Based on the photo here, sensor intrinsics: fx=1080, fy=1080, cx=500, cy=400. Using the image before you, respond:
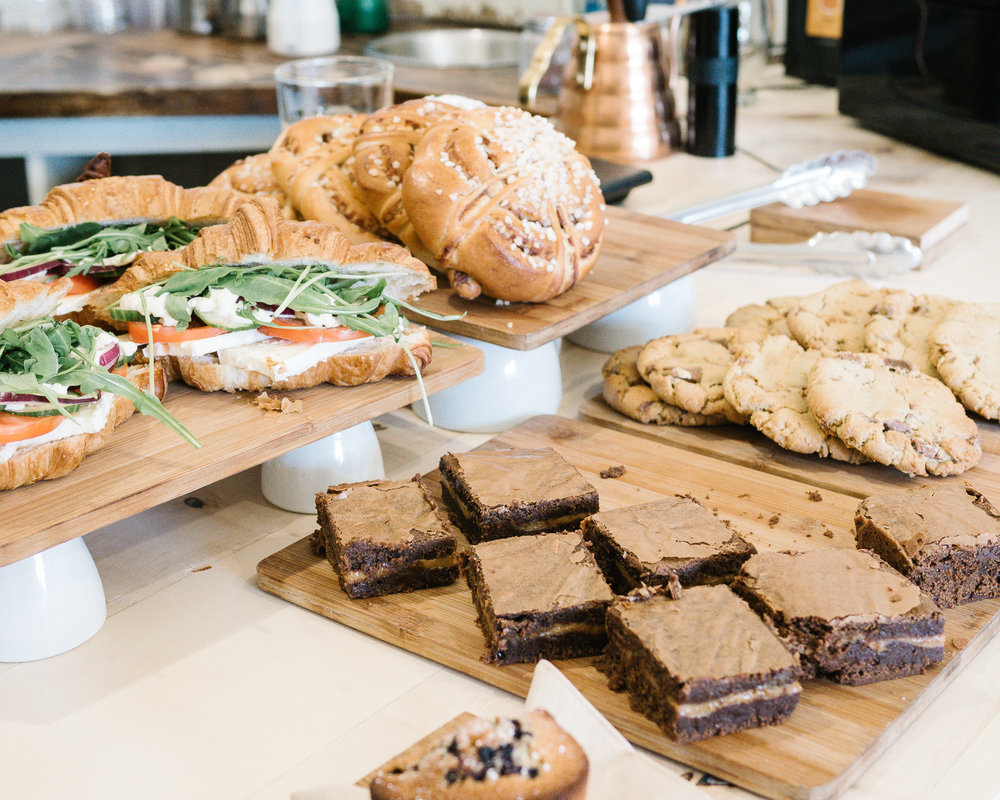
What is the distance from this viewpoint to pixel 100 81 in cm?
340

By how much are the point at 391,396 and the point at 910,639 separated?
30.3 inches

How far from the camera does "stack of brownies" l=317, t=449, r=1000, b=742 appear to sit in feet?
3.73

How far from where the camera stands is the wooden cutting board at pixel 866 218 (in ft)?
8.70

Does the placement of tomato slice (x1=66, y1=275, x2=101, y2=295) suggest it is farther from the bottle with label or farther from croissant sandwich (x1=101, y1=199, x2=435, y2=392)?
the bottle with label

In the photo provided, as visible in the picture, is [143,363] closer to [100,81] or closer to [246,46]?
[100,81]

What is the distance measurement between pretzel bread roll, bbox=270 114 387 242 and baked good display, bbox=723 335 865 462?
0.71 meters

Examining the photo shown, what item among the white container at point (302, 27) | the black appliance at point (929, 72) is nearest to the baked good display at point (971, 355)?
the black appliance at point (929, 72)

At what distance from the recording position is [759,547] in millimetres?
1479

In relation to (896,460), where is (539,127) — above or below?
above

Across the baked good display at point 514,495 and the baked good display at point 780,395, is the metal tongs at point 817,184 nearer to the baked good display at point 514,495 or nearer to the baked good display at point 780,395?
the baked good display at point 780,395

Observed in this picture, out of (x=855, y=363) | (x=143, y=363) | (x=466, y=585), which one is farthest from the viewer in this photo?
(x=855, y=363)

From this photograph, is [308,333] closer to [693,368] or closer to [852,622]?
[693,368]

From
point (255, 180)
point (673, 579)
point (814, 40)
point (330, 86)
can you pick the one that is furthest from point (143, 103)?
point (673, 579)

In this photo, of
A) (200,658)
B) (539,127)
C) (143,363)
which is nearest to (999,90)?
(539,127)
